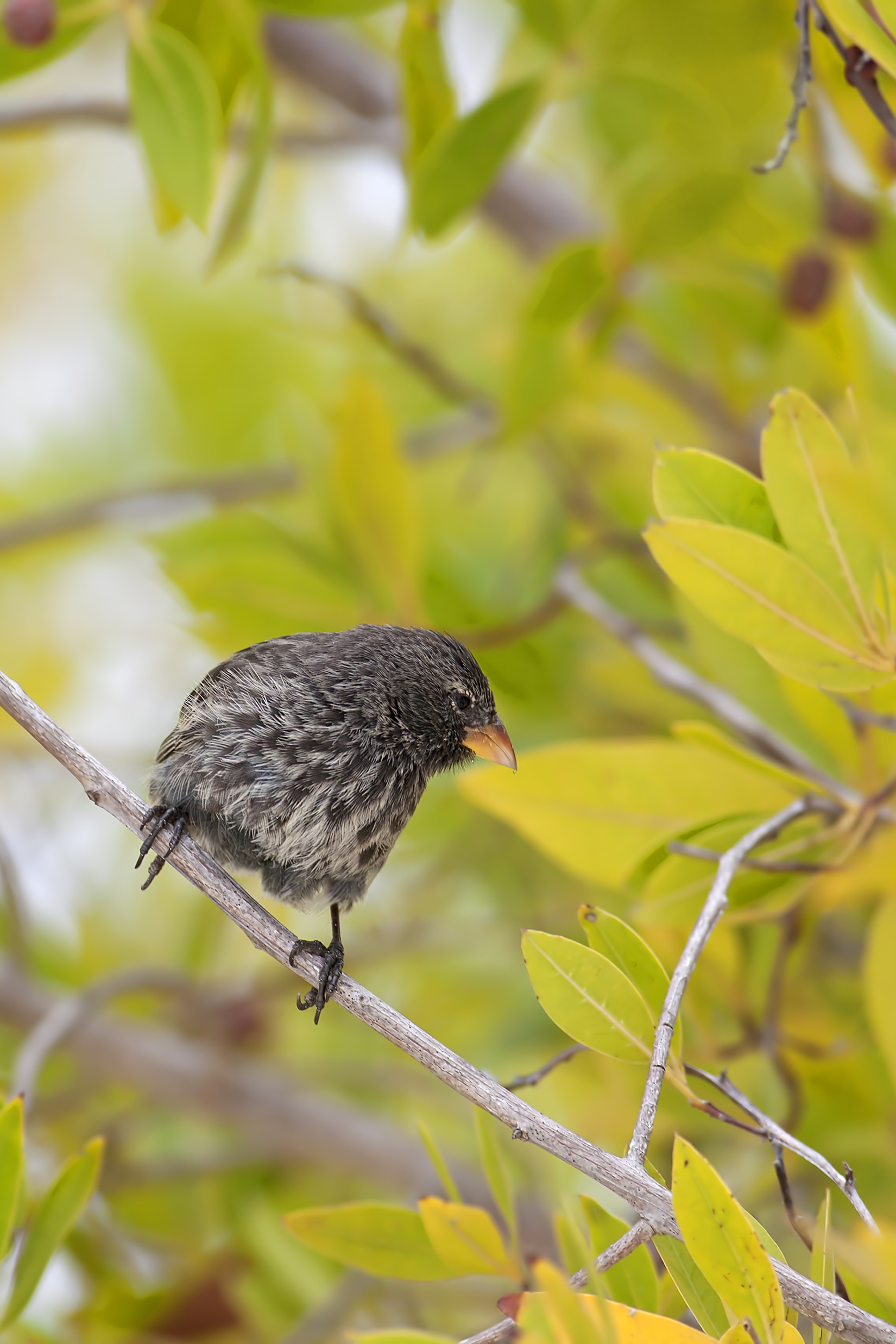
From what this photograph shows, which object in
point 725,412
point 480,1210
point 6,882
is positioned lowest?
point 480,1210

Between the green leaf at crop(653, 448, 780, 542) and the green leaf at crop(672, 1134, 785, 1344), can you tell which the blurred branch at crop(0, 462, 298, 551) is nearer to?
the green leaf at crop(653, 448, 780, 542)

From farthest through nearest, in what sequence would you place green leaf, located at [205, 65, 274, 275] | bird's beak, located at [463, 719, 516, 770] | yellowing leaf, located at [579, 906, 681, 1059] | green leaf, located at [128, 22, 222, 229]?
green leaf, located at [205, 65, 274, 275] → bird's beak, located at [463, 719, 516, 770] → green leaf, located at [128, 22, 222, 229] → yellowing leaf, located at [579, 906, 681, 1059]

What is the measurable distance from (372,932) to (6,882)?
1.23m

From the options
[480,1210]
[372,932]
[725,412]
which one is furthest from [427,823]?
[480,1210]

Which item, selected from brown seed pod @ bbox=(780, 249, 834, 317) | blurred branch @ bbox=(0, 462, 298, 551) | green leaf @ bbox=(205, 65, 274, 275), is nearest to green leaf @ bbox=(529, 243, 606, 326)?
brown seed pod @ bbox=(780, 249, 834, 317)

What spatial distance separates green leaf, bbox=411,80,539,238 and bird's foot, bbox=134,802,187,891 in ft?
3.70

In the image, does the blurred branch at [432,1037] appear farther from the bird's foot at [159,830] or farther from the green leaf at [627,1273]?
the green leaf at [627,1273]

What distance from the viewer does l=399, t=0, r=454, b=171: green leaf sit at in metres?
2.11

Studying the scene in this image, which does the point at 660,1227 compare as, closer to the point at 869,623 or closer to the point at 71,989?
the point at 869,623

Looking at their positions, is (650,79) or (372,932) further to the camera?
(372,932)

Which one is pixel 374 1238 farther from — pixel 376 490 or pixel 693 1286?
pixel 376 490

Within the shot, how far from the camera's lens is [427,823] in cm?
326

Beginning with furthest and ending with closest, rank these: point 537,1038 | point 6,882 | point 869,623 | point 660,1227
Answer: point 537,1038 < point 6,882 < point 869,623 < point 660,1227

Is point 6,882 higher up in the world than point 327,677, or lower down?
lower down
